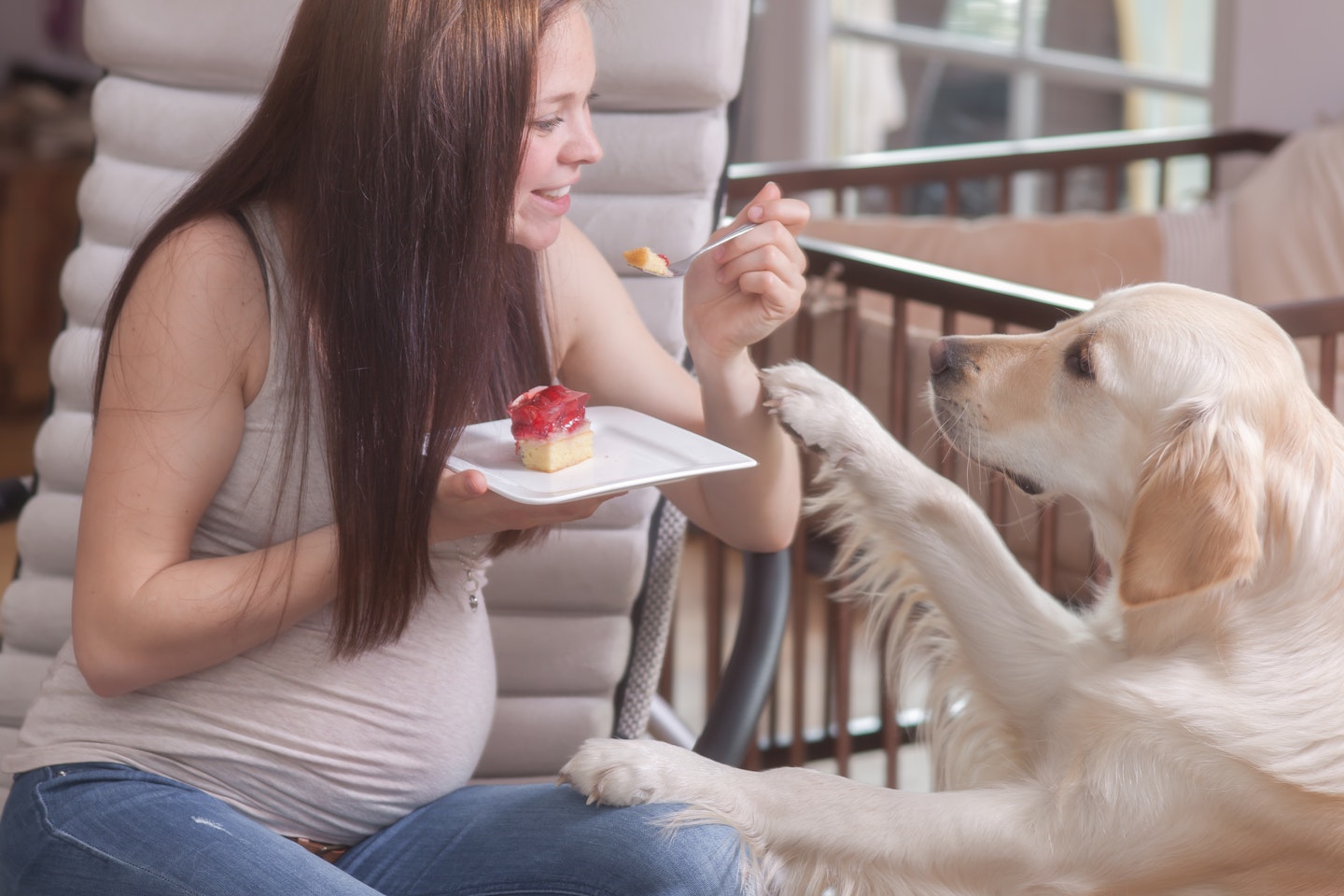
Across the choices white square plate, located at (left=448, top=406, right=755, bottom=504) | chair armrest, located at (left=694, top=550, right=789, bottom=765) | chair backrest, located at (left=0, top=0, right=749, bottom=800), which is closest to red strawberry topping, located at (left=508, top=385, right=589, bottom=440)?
white square plate, located at (left=448, top=406, right=755, bottom=504)

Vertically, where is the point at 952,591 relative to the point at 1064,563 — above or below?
above

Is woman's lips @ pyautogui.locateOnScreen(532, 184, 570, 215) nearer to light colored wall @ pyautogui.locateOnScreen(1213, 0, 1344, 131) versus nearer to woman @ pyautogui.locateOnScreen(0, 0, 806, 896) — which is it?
woman @ pyautogui.locateOnScreen(0, 0, 806, 896)

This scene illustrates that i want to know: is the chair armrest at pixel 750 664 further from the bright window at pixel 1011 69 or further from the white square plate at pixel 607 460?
the bright window at pixel 1011 69

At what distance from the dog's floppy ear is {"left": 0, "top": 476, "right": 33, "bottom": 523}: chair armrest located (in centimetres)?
129

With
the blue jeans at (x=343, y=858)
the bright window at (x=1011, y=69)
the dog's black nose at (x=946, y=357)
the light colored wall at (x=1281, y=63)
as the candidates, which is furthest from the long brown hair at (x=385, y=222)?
the bright window at (x=1011, y=69)

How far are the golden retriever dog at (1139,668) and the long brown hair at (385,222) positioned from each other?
288 millimetres

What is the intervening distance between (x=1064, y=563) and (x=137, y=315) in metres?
1.56

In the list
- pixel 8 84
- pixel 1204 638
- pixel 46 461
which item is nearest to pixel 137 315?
pixel 46 461

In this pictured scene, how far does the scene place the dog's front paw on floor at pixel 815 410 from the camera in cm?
136

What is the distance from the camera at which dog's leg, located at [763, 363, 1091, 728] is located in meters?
Answer: 1.35

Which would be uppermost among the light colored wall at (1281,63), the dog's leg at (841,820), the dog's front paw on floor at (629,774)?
the light colored wall at (1281,63)

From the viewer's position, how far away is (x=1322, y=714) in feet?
3.56

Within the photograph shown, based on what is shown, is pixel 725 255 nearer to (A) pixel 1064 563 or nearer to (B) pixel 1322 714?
(B) pixel 1322 714

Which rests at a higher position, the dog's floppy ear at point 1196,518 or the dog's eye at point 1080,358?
the dog's eye at point 1080,358
